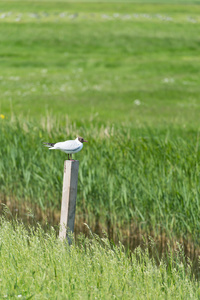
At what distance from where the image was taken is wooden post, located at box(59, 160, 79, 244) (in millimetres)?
4691

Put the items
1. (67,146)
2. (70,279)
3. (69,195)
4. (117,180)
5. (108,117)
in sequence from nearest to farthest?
(70,279), (67,146), (69,195), (117,180), (108,117)

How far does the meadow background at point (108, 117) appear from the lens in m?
6.51

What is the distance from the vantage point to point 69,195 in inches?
189

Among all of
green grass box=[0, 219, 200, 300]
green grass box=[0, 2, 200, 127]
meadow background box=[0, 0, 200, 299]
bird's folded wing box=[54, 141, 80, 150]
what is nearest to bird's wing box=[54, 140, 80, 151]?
bird's folded wing box=[54, 141, 80, 150]

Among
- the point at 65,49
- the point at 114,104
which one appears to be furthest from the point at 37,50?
the point at 114,104

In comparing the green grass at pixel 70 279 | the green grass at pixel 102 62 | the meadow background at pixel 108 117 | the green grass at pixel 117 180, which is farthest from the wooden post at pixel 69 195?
the green grass at pixel 102 62

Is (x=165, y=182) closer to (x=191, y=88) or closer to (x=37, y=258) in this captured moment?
(x=37, y=258)

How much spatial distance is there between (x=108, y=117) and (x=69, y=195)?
32.9 feet

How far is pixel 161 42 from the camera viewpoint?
40.3m

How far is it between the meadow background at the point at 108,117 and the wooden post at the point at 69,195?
242mm

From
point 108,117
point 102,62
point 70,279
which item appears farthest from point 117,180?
point 102,62

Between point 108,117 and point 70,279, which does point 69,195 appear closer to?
point 70,279

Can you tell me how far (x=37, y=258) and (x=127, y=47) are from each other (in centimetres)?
3560

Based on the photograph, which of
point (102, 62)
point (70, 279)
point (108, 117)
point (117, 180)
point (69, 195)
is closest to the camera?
point (70, 279)
